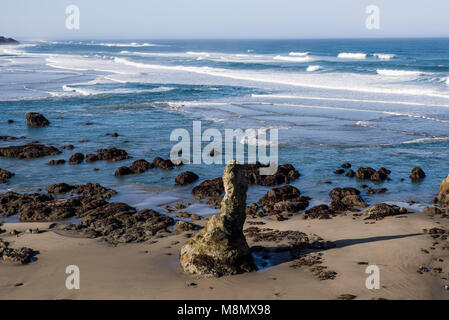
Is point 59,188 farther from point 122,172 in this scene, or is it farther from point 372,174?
point 372,174

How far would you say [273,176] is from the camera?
1823 cm

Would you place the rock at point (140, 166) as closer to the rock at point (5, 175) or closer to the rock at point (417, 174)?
the rock at point (5, 175)

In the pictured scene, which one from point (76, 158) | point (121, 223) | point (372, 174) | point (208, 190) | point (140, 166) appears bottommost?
point (121, 223)

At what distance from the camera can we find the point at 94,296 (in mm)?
9773

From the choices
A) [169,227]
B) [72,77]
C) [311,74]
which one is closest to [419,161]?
[169,227]

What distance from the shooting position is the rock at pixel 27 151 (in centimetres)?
2147

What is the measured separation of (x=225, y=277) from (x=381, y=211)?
6013 mm

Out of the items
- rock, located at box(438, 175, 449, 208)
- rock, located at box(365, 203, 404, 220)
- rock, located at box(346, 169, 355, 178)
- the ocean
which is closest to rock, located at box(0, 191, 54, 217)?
the ocean

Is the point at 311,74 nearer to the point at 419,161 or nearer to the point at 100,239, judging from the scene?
the point at 419,161

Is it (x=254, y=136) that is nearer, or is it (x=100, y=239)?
(x=100, y=239)

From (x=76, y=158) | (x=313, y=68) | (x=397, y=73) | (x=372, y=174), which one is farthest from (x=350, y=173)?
(x=313, y=68)
